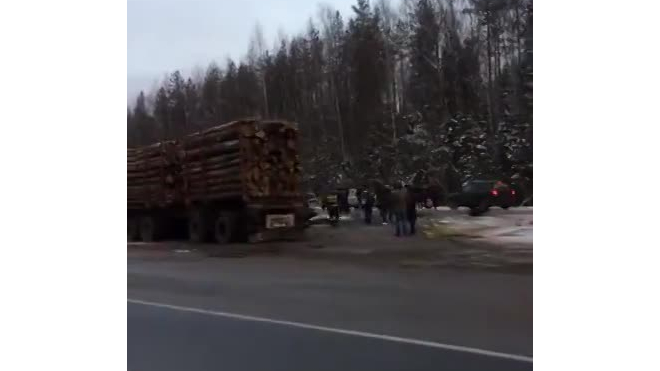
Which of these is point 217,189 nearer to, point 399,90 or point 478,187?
point 399,90

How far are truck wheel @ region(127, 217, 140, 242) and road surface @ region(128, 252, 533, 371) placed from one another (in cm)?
9

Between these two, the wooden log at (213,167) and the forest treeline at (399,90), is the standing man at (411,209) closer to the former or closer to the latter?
the forest treeline at (399,90)

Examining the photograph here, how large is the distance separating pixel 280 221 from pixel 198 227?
428 millimetres

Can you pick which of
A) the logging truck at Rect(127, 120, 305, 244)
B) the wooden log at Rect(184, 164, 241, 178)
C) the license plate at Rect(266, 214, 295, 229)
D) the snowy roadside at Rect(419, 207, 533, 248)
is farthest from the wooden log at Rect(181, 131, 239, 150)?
the snowy roadside at Rect(419, 207, 533, 248)

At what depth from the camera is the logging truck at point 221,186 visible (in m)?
2.70

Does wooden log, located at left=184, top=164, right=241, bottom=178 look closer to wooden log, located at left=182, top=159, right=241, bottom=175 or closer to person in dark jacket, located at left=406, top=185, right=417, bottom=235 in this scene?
wooden log, located at left=182, top=159, right=241, bottom=175

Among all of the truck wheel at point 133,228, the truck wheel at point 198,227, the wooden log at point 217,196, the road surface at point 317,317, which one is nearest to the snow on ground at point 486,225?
the road surface at point 317,317
